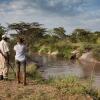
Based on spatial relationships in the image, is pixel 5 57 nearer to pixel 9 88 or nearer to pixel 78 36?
pixel 9 88

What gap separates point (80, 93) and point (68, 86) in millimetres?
885

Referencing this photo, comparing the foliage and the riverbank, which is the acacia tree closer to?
the foliage

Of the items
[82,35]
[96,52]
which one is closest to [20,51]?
[96,52]

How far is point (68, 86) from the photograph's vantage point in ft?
43.1

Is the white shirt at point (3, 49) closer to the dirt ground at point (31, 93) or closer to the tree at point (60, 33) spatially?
the dirt ground at point (31, 93)

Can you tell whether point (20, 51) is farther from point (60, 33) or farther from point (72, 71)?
point (60, 33)

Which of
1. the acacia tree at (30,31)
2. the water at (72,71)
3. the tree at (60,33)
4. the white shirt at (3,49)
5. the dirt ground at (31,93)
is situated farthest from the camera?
the tree at (60,33)

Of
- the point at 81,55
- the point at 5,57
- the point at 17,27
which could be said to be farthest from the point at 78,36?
the point at 5,57

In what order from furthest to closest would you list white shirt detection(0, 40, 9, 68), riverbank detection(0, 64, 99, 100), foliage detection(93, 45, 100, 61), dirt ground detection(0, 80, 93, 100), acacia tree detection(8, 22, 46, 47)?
acacia tree detection(8, 22, 46, 47) → foliage detection(93, 45, 100, 61) → white shirt detection(0, 40, 9, 68) → riverbank detection(0, 64, 99, 100) → dirt ground detection(0, 80, 93, 100)

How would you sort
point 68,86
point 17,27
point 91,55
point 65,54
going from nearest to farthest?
1. point 68,86
2. point 91,55
3. point 65,54
4. point 17,27

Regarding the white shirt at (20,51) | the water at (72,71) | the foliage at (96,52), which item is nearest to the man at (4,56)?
the white shirt at (20,51)

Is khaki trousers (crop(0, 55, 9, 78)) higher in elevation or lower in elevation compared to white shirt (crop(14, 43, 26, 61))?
lower

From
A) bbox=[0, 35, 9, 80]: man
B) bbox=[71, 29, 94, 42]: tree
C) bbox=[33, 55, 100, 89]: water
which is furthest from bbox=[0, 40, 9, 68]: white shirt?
bbox=[71, 29, 94, 42]: tree

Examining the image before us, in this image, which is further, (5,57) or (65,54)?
(65,54)
